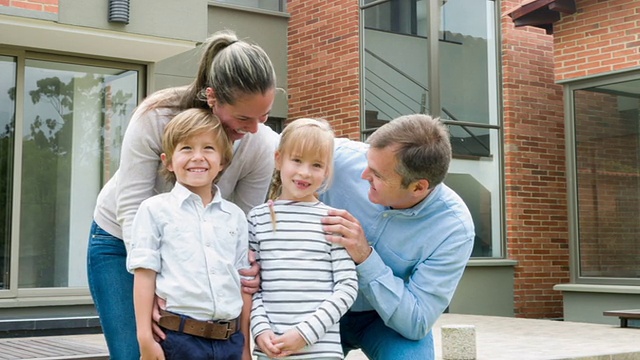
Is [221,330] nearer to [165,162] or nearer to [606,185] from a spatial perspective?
[165,162]

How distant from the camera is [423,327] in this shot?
3148mm

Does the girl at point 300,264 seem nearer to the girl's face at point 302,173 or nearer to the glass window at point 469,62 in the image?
the girl's face at point 302,173

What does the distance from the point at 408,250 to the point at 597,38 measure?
7.96m

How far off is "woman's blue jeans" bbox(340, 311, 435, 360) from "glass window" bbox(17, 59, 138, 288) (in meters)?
5.94

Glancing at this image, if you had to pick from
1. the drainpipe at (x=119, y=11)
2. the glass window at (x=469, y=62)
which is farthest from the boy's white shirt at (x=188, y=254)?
the glass window at (x=469, y=62)

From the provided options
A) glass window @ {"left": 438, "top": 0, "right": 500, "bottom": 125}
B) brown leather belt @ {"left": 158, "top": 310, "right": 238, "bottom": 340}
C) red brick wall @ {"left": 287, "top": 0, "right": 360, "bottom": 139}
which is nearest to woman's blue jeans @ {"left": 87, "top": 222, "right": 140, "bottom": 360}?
brown leather belt @ {"left": 158, "top": 310, "right": 238, "bottom": 340}

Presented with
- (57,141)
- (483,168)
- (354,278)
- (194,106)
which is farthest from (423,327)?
(483,168)

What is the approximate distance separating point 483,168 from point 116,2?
16.6 ft

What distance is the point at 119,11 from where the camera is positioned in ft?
27.1

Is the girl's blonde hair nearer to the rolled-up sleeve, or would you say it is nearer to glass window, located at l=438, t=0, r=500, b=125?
the rolled-up sleeve

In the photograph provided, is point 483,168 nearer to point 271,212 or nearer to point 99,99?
point 99,99

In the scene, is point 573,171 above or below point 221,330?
above

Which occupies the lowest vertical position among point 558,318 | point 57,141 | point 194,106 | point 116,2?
point 558,318

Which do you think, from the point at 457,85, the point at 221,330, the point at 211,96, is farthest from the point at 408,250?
the point at 457,85
